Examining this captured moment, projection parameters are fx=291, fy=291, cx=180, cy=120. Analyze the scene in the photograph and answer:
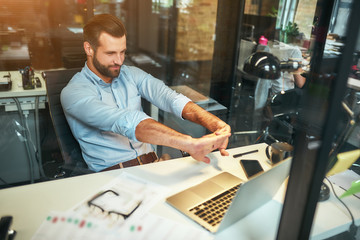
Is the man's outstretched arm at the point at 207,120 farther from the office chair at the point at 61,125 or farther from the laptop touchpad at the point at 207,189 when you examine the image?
the office chair at the point at 61,125

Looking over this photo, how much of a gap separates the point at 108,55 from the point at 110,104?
263 mm

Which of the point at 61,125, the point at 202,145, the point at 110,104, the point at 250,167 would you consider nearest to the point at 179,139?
the point at 202,145

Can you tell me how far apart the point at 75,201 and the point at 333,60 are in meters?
0.86

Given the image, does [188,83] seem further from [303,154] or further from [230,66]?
[303,154]

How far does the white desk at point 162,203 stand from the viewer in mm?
877

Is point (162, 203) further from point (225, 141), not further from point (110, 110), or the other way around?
point (110, 110)

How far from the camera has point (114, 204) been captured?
3.14 feet

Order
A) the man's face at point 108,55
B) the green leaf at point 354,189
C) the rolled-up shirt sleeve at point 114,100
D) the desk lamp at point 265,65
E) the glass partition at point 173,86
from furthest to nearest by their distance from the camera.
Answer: the glass partition at point 173,86
the man's face at point 108,55
the rolled-up shirt sleeve at point 114,100
the desk lamp at point 265,65
the green leaf at point 354,189

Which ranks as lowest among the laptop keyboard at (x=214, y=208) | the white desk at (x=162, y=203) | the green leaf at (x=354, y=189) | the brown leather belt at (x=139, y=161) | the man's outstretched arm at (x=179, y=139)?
the brown leather belt at (x=139, y=161)

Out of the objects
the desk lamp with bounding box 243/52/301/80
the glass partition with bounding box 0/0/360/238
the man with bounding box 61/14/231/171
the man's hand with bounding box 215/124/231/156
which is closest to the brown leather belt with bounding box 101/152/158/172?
the man with bounding box 61/14/231/171

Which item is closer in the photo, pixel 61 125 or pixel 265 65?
pixel 265 65

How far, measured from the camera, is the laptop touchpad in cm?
103

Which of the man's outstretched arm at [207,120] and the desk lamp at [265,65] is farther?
the man's outstretched arm at [207,120]

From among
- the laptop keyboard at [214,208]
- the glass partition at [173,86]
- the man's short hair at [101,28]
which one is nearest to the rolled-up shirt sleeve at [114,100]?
the man's short hair at [101,28]
